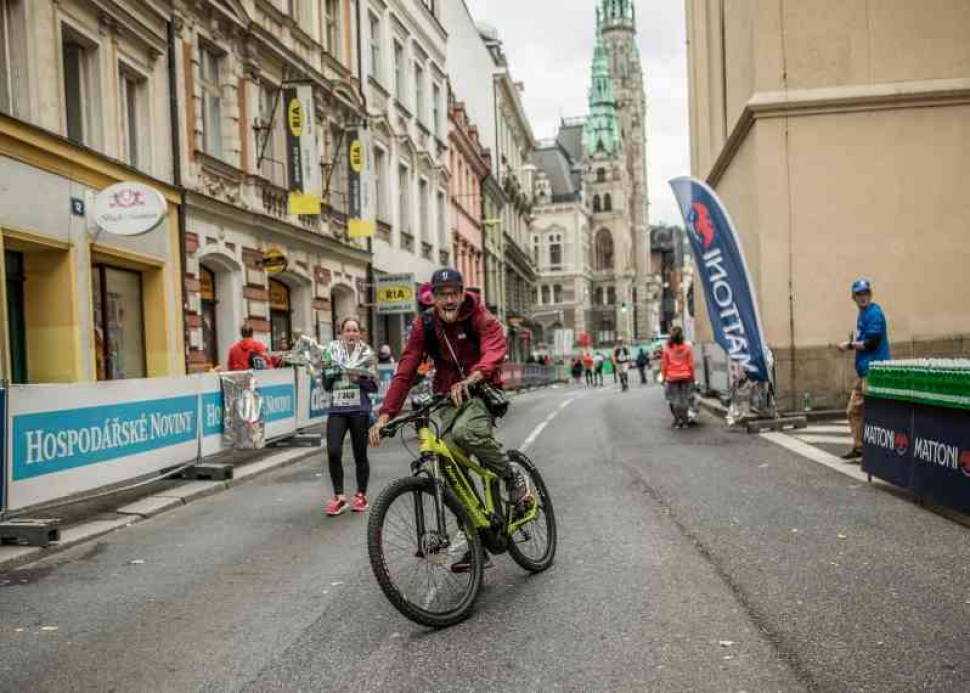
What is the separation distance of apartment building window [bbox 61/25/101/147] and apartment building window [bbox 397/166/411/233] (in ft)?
57.6

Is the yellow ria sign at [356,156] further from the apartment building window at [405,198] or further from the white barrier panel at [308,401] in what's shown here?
the white barrier panel at [308,401]

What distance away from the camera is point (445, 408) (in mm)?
5305

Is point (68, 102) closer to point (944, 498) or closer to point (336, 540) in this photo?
point (336, 540)

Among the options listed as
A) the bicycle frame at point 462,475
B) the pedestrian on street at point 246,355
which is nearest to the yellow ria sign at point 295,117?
the pedestrian on street at point 246,355

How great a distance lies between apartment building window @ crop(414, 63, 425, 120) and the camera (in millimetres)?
33981

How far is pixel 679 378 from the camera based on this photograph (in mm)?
15898

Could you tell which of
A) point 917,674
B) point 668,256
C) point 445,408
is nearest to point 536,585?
point 445,408

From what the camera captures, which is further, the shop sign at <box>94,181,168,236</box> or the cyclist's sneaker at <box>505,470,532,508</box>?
the shop sign at <box>94,181,168,236</box>

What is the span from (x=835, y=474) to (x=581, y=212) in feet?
361

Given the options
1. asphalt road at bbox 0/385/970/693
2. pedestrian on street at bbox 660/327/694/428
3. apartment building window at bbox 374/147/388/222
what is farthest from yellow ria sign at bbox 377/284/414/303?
asphalt road at bbox 0/385/970/693

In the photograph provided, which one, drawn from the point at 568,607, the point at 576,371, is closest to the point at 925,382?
the point at 568,607

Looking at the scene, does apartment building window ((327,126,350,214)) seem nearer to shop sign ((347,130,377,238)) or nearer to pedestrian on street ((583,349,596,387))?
shop sign ((347,130,377,238))

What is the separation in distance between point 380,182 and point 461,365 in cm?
2427

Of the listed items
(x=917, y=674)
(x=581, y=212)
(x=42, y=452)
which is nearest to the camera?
(x=917, y=674)
